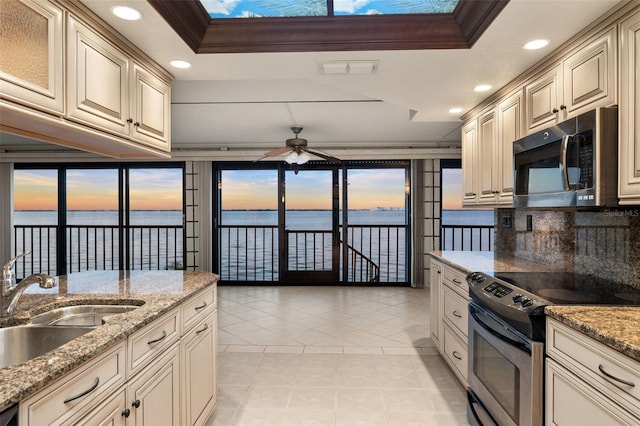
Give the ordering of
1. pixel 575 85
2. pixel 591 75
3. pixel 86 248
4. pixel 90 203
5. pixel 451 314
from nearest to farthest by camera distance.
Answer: pixel 591 75, pixel 575 85, pixel 451 314, pixel 90 203, pixel 86 248

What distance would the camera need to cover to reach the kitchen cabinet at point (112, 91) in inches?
60.3

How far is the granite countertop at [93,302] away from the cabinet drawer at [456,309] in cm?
178

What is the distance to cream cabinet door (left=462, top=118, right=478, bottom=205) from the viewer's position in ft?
10.7

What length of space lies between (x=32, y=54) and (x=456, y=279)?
9.16 ft

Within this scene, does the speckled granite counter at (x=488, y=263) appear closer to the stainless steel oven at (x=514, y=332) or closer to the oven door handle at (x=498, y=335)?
the stainless steel oven at (x=514, y=332)

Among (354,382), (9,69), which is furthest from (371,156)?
(9,69)

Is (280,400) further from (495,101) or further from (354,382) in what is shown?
(495,101)

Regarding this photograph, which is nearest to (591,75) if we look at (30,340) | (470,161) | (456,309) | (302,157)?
(470,161)

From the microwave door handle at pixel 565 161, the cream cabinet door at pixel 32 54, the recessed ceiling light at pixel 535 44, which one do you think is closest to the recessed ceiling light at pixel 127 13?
the cream cabinet door at pixel 32 54

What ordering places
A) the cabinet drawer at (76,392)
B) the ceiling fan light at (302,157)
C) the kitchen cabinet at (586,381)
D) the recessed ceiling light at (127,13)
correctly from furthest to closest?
1. the ceiling fan light at (302,157)
2. the recessed ceiling light at (127,13)
3. the kitchen cabinet at (586,381)
4. the cabinet drawer at (76,392)

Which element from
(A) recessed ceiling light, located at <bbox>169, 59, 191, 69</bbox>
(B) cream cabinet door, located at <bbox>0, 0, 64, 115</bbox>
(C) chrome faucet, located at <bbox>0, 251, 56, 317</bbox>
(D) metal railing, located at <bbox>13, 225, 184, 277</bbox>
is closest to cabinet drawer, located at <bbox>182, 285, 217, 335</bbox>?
(C) chrome faucet, located at <bbox>0, 251, 56, 317</bbox>

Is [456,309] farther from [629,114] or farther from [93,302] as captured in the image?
[93,302]

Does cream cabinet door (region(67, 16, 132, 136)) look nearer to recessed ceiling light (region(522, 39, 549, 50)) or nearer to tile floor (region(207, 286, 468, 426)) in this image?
tile floor (region(207, 286, 468, 426))

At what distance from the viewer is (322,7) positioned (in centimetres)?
187
